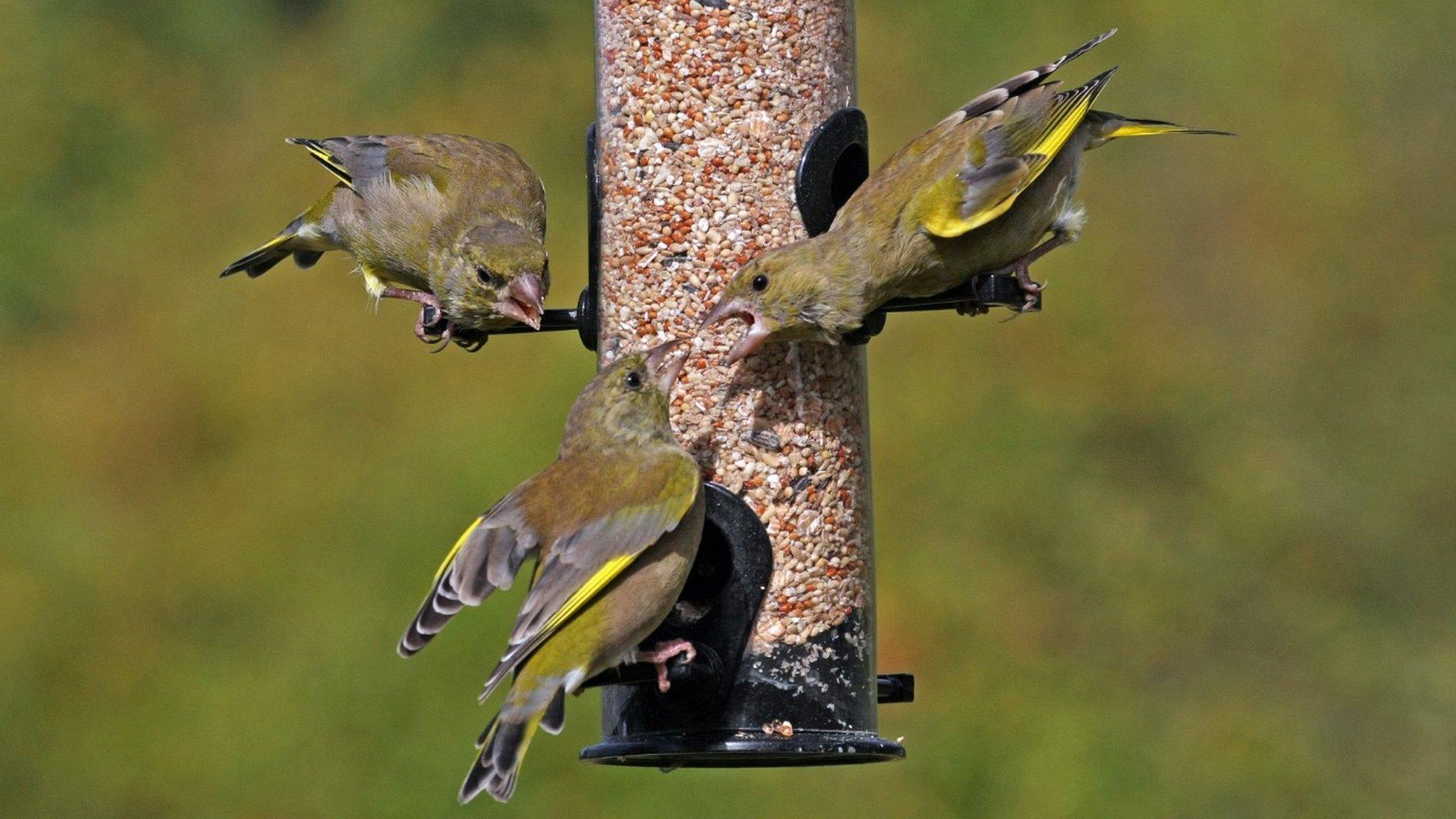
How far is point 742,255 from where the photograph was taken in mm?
6738

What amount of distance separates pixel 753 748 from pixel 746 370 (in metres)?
1.19

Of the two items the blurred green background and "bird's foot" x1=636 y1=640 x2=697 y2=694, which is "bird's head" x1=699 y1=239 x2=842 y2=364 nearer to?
"bird's foot" x1=636 y1=640 x2=697 y2=694

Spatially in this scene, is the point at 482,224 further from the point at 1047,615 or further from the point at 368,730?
the point at 1047,615

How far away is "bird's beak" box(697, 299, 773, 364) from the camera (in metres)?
6.45

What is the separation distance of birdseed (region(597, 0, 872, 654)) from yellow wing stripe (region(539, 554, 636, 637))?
580mm

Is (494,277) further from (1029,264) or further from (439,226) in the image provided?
(1029,264)

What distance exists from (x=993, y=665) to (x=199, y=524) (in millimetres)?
4863

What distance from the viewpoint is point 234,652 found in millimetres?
12156

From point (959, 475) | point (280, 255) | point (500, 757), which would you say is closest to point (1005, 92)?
point (500, 757)

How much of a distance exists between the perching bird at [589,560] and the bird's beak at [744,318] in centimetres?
16

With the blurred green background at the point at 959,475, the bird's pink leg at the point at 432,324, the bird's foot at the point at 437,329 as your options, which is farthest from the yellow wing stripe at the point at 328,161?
the blurred green background at the point at 959,475

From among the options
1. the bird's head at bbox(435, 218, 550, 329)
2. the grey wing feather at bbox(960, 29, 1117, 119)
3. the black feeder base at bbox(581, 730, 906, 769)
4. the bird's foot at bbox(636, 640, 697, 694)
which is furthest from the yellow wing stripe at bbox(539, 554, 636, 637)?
the grey wing feather at bbox(960, 29, 1117, 119)

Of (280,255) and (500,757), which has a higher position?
(280,255)

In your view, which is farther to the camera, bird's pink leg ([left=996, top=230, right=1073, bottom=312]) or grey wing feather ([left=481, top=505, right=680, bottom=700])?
bird's pink leg ([left=996, top=230, right=1073, bottom=312])
